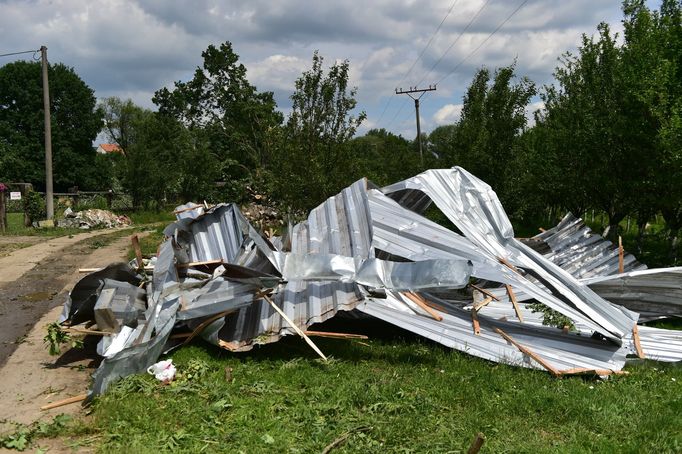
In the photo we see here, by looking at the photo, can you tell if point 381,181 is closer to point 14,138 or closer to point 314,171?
point 314,171

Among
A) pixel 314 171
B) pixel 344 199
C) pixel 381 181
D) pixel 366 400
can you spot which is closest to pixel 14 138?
pixel 381 181

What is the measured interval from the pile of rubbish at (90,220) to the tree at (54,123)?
26.3 m

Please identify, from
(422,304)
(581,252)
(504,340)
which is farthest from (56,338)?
(581,252)

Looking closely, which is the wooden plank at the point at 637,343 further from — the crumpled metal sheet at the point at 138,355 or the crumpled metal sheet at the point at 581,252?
the crumpled metal sheet at the point at 138,355

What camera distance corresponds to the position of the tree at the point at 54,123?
150 ft

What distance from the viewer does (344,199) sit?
306 inches

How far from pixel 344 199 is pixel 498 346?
9.74 ft

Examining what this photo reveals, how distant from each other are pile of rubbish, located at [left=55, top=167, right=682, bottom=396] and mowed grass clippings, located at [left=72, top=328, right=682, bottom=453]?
27 cm

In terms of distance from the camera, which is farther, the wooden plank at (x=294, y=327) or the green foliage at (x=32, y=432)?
the wooden plank at (x=294, y=327)

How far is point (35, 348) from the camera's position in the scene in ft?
20.8

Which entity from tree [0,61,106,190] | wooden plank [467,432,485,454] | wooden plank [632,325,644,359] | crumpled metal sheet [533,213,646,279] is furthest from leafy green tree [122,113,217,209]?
tree [0,61,106,190]

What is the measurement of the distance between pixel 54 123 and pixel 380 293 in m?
49.1

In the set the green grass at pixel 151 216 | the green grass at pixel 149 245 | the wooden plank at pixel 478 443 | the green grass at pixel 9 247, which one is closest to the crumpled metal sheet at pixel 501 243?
the wooden plank at pixel 478 443

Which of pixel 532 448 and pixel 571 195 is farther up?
pixel 571 195
